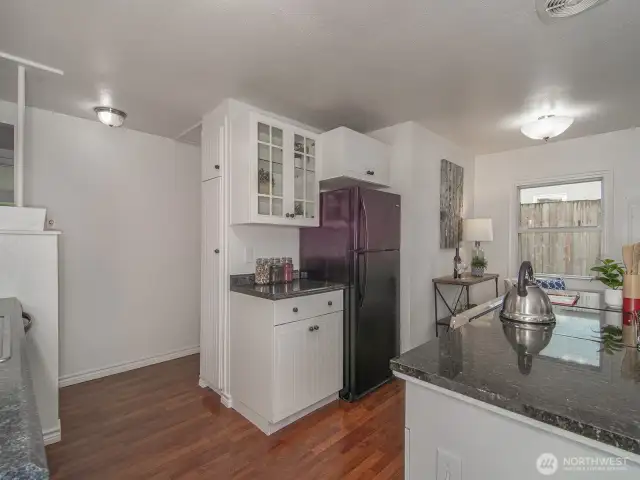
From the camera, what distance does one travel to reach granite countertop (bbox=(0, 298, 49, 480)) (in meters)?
0.45

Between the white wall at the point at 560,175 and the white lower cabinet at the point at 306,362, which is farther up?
the white wall at the point at 560,175

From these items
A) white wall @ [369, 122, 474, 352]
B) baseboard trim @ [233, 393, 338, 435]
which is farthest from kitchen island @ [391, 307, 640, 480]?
white wall @ [369, 122, 474, 352]

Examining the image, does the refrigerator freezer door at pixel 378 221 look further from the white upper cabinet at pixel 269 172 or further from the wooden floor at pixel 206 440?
the wooden floor at pixel 206 440

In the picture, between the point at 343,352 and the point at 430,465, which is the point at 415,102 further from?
the point at 430,465

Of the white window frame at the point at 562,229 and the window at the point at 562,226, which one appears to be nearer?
the white window frame at the point at 562,229

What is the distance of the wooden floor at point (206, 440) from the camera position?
71.1 inches

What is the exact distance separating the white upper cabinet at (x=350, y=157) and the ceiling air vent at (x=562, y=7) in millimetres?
1482

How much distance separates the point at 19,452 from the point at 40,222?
2144mm

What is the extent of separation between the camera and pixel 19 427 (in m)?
0.56

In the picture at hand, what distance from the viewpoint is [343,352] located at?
2.60 m

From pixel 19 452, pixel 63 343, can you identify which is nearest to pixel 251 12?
pixel 19 452

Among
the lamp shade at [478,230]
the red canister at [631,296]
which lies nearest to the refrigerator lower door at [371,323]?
the lamp shade at [478,230]

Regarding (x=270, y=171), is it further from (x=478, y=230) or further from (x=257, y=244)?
(x=478, y=230)

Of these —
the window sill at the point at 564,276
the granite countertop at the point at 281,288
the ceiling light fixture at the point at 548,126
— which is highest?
the ceiling light fixture at the point at 548,126
